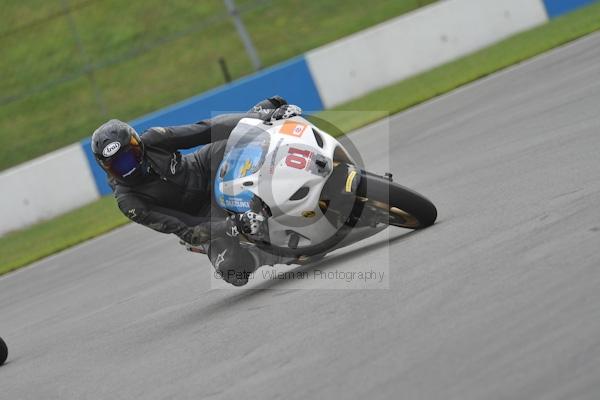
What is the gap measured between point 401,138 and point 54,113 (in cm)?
1291

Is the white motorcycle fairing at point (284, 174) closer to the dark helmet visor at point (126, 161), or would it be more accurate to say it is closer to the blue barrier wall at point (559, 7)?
the dark helmet visor at point (126, 161)

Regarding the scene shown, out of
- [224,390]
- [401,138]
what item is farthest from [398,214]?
[401,138]

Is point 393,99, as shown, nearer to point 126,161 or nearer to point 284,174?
point 126,161

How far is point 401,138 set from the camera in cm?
1331

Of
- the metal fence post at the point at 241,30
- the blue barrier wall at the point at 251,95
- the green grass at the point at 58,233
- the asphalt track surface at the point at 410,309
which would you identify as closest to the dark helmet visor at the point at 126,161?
the asphalt track surface at the point at 410,309

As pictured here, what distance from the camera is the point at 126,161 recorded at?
7582 mm

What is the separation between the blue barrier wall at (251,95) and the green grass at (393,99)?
0.54m

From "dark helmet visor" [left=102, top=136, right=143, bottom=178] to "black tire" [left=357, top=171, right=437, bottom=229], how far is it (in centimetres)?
166

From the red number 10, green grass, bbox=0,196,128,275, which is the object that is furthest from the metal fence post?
the red number 10

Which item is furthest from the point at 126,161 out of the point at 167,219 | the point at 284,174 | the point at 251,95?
the point at 251,95

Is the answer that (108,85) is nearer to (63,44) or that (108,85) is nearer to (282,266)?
(63,44)

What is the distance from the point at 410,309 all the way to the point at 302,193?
65.0 inches

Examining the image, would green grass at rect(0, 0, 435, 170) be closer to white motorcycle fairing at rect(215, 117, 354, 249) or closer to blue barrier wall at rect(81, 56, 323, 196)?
blue barrier wall at rect(81, 56, 323, 196)

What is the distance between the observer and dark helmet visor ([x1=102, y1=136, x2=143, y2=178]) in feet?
24.7
